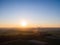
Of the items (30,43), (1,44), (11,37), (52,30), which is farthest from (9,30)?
(52,30)

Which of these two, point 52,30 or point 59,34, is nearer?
point 59,34

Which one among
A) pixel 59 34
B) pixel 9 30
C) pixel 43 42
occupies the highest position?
pixel 9 30

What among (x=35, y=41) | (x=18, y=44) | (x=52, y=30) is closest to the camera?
(x=18, y=44)

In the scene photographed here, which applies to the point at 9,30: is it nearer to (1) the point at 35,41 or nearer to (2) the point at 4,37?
(2) the point at 4,37

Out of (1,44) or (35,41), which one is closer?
(1,44)

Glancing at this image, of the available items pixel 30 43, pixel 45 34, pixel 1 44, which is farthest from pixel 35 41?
pixel 1 44

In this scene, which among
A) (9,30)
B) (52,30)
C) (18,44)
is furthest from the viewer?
(52,30)

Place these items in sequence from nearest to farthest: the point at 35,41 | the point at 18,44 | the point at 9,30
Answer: the point at 18,44
the point at 35,41
the point at 9,30

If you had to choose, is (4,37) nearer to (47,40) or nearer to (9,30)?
(9,30)

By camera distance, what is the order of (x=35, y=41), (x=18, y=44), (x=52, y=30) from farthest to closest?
(x=52, y=30) → (x=35, y=41) → (x=18, y=44)

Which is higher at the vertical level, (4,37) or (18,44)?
(4,37)
